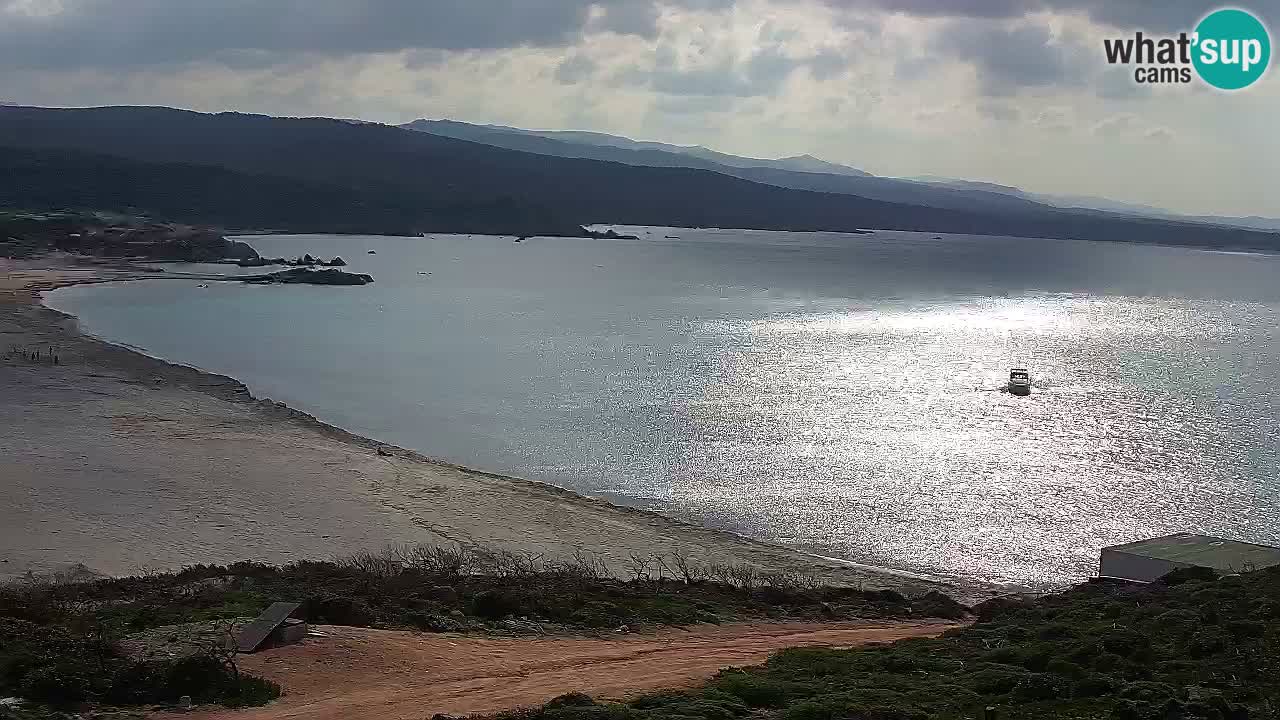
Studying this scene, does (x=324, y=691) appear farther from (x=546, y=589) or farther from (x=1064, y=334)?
(x=1064, y=334)

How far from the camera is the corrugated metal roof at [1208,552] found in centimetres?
1852

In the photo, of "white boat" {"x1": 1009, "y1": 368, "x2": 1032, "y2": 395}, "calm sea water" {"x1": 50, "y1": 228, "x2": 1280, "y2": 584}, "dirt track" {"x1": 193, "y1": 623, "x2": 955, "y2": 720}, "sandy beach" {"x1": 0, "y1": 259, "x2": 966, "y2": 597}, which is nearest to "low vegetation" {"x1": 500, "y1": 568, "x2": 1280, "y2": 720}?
"dirt track" {"x1": 193, "y1": 623, "x2": 955, "y2": 720}

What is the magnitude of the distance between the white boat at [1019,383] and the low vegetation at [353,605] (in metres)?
28.0

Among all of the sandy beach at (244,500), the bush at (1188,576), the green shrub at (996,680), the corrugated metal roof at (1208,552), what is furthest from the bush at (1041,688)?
the sandy beach at (244,500)

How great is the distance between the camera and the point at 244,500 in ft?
81.5

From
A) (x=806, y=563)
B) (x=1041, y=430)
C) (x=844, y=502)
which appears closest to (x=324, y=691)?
(x=806, y=563)

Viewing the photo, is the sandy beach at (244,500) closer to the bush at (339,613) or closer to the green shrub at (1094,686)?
the bush at (339,613)

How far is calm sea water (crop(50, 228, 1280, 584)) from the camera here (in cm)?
2709

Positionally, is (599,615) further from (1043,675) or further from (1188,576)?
(1188,576)

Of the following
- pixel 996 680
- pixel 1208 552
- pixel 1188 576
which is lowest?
pixel 1208 552

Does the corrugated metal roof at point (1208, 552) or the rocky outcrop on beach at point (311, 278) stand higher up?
the rocky outcrop on beach at point (311, 278)

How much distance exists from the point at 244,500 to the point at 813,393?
24686 mm

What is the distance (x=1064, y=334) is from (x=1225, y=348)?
9001 millimetres

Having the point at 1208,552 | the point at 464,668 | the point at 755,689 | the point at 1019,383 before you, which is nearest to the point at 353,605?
the point at 464,668
